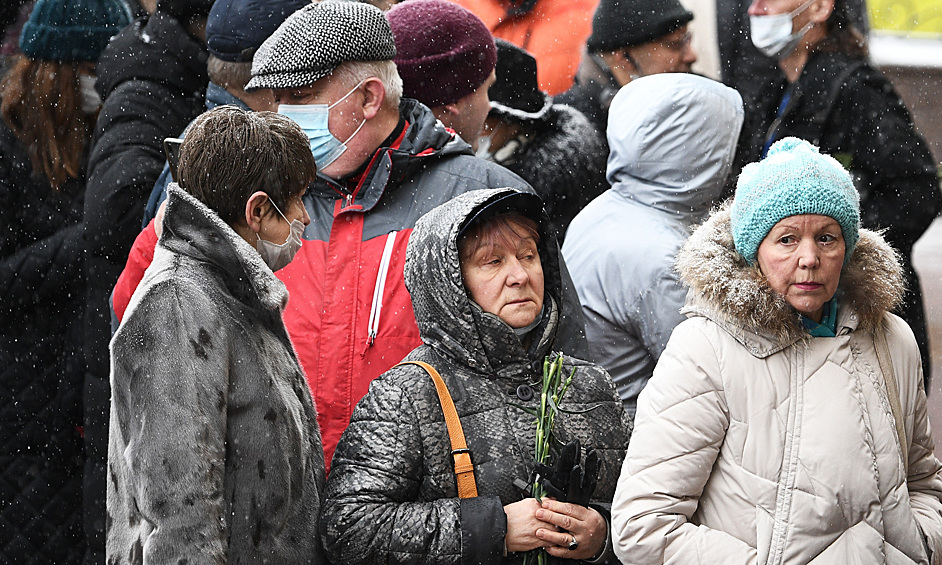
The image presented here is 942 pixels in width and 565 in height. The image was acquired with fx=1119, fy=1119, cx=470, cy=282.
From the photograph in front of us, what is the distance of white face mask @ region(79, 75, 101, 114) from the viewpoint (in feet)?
15.7

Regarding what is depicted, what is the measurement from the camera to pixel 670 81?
3.93 metres

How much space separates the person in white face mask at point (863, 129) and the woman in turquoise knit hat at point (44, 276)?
2.92 meters

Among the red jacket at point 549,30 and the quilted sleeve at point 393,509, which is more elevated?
the quilted sleeve at point 393,509

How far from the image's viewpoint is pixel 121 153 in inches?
169

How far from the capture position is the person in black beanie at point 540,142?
4.79 m

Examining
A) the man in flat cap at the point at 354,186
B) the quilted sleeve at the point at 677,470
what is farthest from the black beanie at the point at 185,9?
the quilted sleeve at the point at 677,470

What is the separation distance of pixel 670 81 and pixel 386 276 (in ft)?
4.19

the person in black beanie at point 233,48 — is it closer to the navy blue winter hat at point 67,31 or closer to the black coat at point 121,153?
the black coat at point 121,153

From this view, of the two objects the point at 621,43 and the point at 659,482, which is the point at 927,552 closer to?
the point at 659,482

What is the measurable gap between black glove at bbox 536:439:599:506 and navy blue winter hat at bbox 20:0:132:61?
3042 millimetres

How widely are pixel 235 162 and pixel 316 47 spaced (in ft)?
3.31

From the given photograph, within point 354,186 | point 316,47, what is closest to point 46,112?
point 316,47

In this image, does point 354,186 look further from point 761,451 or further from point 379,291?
point 761,451

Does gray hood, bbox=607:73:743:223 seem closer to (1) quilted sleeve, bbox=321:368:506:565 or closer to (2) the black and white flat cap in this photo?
(2) the black and white flat cap
